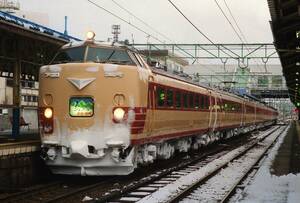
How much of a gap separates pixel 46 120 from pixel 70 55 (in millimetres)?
1630

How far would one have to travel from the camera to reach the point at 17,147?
12047mm

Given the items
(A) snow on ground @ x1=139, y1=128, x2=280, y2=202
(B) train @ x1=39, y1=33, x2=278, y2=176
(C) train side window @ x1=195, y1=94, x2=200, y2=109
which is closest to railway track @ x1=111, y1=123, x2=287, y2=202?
(A) snow on ground @ x1=139, y1=128, x2=280, y2=202

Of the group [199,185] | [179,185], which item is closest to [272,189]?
[199,185]

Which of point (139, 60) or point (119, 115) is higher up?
point (139, 60)

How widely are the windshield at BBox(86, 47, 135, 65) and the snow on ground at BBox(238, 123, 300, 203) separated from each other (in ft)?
12.9

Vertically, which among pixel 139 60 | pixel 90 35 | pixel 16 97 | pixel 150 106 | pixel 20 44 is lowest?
pixel 150 106

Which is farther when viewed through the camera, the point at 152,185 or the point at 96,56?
the point at 96,56

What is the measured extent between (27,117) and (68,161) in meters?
32.7

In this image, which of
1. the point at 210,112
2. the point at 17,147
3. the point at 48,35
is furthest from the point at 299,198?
the point at 210,112

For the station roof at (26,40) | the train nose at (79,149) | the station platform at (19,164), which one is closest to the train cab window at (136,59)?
the train nose at (79,149)

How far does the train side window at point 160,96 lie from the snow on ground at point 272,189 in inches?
118

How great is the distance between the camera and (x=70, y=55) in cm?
1309

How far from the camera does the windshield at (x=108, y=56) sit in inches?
507

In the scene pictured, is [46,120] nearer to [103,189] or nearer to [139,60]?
[103,189]
